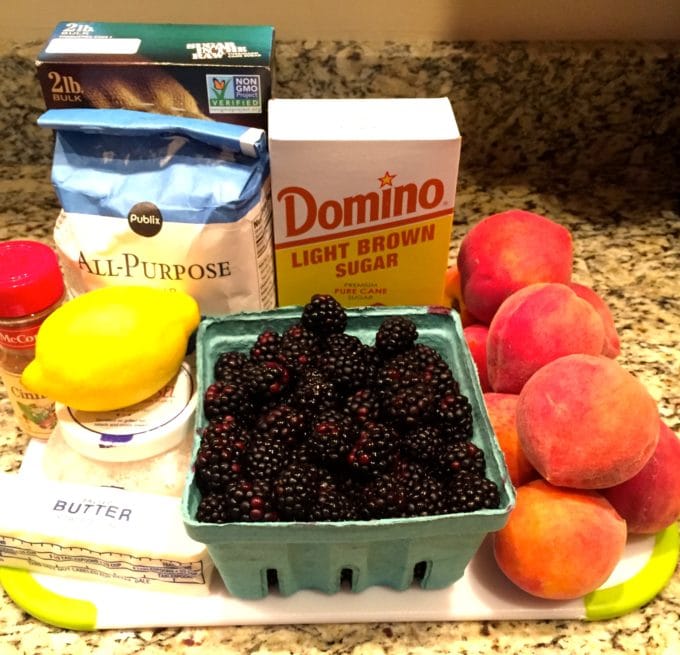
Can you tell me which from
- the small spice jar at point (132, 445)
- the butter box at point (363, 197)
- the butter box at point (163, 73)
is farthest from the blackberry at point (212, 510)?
the butter box at point (163, 73)

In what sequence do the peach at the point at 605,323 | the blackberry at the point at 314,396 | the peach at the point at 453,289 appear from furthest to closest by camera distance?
the peach at the point at 453,289
the peach at the point at 605,323
the blackberry at the point at 314,396

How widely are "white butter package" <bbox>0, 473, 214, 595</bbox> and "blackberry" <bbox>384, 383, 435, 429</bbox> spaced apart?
212 mm

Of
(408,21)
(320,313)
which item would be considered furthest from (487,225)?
(408,21)

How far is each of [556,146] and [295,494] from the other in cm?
82

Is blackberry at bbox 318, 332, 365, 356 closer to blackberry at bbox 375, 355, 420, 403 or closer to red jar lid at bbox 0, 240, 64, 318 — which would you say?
blackberry at bbox 375, 355, 420, 403

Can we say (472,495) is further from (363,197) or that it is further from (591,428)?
(363,197)

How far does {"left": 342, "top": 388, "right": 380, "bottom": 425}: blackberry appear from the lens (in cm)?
69

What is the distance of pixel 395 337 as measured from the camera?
76 centimetres

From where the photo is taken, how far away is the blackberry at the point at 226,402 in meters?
0.69

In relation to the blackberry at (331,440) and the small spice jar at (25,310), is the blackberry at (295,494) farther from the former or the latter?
the small spice jar at (25,310)

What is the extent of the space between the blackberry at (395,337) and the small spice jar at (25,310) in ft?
1.11

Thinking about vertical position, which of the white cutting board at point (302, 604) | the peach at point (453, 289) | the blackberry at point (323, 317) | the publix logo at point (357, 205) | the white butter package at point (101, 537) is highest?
the publix logo at point (357, 205)

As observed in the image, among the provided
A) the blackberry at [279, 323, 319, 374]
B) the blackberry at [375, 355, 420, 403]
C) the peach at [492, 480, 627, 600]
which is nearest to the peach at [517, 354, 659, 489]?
the peach at [492, 480, 627, 600]

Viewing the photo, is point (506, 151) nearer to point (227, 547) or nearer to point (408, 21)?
point (408, 21)
